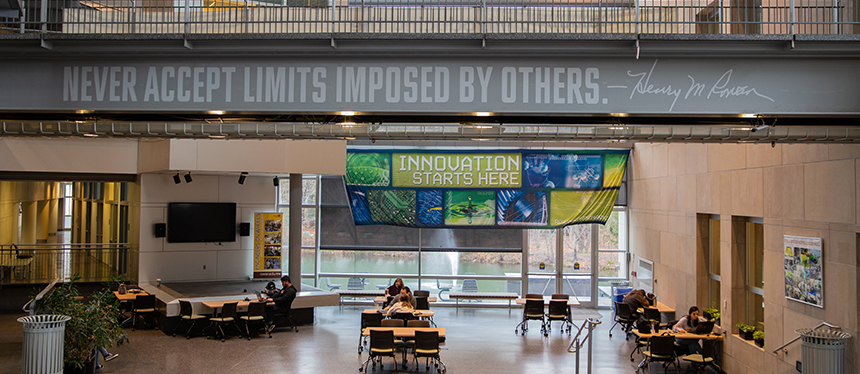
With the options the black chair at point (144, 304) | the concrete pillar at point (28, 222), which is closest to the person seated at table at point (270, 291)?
the black chair at point (144, 304)

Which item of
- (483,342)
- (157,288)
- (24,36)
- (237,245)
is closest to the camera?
(24,36)

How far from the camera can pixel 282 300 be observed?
12.5 m

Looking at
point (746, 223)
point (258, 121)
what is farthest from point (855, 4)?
point (258, 121)

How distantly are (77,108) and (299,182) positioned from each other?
8374 mm

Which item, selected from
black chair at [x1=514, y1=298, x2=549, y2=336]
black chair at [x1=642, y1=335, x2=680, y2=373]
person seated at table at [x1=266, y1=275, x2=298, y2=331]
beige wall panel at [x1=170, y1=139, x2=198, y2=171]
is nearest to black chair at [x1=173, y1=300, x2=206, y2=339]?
person seated at table at [x1=266, y1=275, x2=298, y2=331]

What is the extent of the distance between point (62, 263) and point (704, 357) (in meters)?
14.6

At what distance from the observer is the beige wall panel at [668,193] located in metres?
13.1

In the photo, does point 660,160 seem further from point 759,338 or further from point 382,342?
point 382,342

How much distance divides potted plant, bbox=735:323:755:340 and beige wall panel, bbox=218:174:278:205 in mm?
11287

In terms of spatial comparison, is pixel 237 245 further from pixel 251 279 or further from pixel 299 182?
pixel 299 182

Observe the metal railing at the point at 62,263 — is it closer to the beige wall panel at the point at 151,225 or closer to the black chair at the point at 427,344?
Result: the beige wall panel at the point at 151,225

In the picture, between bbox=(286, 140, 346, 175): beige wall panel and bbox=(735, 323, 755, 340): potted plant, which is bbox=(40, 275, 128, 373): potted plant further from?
bbox=(735, 323, 755, 340): potted plant

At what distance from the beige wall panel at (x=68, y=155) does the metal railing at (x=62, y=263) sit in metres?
1.85

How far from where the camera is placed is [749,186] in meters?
9.80
